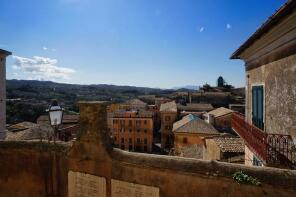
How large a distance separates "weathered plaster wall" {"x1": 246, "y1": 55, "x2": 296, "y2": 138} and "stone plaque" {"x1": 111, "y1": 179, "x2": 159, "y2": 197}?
13.3 ft

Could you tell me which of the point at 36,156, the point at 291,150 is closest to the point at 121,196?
the point at 36,156

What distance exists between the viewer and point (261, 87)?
10641mm

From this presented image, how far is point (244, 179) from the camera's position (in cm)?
573

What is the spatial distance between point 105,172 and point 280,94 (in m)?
5.48

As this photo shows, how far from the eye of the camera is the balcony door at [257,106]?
1067 centimetres

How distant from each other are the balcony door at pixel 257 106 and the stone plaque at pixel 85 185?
6.37 m

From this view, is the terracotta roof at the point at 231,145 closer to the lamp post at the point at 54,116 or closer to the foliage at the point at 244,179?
the lamp post at the point at 54,116

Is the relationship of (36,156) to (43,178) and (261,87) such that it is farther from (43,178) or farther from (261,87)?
(261,87)

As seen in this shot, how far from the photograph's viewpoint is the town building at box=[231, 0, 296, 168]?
7.48 metres

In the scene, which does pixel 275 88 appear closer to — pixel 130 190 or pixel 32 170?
pixel 130 190

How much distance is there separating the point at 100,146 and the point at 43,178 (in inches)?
94.8

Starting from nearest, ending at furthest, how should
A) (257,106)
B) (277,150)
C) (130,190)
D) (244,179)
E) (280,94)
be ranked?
(244,179) < (130,190) < (277,150) < (280,94) < (257,106)

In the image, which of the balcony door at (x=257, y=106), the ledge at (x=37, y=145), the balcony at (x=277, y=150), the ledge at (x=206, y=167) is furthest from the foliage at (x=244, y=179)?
the balcony door at (x=257, y=106)

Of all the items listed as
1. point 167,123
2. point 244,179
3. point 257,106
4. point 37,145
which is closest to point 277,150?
point 244,179
